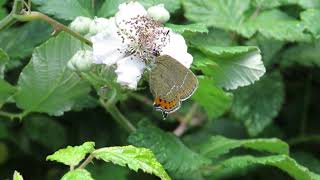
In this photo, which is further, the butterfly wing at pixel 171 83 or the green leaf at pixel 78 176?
the butterfly wing at pixel 171 83

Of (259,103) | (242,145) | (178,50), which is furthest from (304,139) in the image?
(178,50)

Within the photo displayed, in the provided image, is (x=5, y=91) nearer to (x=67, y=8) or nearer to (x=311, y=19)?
(x=67, y=8)

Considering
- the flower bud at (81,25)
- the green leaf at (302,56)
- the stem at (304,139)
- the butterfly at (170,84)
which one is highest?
the flower bud at (81,25)

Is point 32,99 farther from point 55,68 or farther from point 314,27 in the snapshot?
point 314,27

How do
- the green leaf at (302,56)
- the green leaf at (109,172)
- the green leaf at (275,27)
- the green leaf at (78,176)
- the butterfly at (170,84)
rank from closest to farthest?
1. the green leaf at (78,176)
2. the butterfly at (170,84)
3. the green leaf at (275,27)
4. the green leaf at (109,172)
5. the green leaf at (302,56)

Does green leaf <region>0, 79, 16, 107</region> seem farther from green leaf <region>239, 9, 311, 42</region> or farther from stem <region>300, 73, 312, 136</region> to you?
stem <region>300, 73, 312, 136</region>

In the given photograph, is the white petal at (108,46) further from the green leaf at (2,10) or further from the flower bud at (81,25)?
the green leaf at (2,10)

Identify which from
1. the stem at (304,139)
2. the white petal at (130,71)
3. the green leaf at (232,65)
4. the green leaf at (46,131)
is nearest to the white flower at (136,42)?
the white petal at (130,71)
